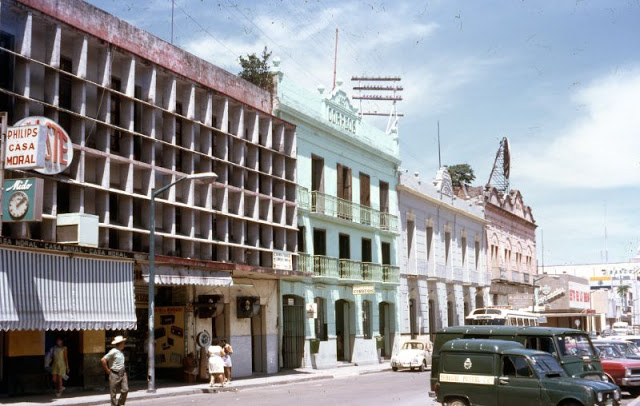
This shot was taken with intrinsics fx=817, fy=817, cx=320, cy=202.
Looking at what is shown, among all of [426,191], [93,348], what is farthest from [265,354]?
[426,191]

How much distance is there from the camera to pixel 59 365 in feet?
74.7

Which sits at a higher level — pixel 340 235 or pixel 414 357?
pixel 340 235

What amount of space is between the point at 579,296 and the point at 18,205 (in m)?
64.5

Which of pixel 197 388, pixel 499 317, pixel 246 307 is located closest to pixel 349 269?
pixel 499 317

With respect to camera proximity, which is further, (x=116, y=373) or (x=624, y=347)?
(x=624, y=347)

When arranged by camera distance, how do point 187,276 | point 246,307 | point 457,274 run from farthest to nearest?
point 457,274 < point 246,307 < point 187,276

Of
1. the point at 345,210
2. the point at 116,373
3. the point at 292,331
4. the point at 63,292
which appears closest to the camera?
the point at 116,373

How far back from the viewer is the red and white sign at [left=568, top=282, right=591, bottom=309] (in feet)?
238

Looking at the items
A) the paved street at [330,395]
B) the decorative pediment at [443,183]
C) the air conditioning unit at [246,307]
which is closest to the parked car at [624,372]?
the paved street at [330,395]

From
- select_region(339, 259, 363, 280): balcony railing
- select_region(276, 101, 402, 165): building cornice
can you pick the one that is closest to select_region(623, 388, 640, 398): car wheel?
select_region(339, 259, 363, 280): balcony railing

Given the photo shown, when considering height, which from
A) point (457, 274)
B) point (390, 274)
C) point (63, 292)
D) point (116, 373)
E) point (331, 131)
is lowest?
point (116, 373)

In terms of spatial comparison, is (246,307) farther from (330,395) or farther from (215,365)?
(330,395)

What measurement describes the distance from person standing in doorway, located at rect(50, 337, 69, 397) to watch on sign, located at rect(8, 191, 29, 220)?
438 cm

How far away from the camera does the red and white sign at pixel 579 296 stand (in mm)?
72406
